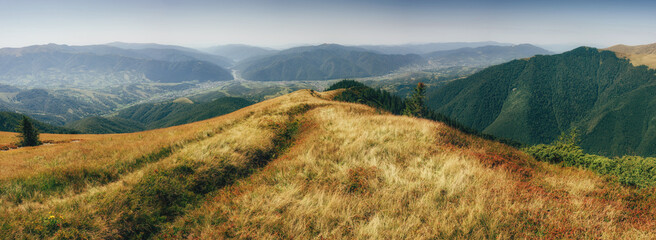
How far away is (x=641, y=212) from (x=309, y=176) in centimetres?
1057

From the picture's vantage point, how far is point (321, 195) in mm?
7133

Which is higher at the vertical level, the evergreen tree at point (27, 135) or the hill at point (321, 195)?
the hill at point (321, 195)

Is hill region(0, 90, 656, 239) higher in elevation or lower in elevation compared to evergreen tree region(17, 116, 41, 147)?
higher

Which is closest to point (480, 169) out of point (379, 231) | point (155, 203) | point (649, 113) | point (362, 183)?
point (362, 183)

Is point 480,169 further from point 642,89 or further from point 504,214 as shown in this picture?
point 642,89

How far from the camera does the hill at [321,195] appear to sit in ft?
19.7

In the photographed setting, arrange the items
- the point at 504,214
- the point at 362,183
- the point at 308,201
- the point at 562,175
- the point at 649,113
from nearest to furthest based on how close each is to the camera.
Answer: the point at 504,214 → the point at 308,201 → the point at 362,183 → the point at 562,175 → the point at 649,113

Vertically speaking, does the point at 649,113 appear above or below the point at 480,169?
below

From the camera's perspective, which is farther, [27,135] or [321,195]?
[27,135]

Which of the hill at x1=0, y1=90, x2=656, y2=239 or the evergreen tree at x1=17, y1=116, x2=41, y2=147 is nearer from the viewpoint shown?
the hill at x1=0, y1=90, x2=656, y2=239

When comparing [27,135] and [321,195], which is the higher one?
[321,195]

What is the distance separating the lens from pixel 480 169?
28.3 feet

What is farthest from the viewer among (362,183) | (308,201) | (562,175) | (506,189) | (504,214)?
(562,175)

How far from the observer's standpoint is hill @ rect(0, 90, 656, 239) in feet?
19.7
